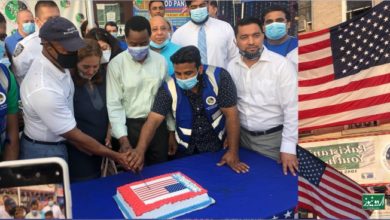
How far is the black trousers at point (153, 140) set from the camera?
2.70 m

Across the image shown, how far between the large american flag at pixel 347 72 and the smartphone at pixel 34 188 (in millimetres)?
1786

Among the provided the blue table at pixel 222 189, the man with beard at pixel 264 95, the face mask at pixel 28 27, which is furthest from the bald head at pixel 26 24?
the blue table at pixel 222 189

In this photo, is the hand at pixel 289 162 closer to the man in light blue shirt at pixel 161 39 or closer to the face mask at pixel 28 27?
the man in light blue shirt at pixel 161 39

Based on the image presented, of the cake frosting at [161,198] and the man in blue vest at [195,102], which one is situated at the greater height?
the man in blue vest at [195,102]

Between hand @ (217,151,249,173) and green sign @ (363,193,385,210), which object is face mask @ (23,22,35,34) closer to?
hand @ (217,151,249,173)

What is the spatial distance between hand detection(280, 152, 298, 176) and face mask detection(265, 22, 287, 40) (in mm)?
1434

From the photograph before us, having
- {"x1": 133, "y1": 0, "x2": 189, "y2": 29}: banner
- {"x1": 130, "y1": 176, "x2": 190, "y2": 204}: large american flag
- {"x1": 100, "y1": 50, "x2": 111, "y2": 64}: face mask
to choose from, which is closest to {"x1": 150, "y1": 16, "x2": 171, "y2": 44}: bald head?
{"x1": 100, "y1": 50, "x2": 111, "y2": 64}: face mask

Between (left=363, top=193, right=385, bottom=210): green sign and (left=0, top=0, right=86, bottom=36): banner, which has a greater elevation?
(left=0, top=0, right=86, bottom=36): banner

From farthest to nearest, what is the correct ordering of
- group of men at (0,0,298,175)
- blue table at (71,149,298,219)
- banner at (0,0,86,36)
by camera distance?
banner at (0,0,86,36), group of men at (0,0,298,175), blue table at (71,149,298,219)

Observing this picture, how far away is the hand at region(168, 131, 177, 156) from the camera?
2.79m

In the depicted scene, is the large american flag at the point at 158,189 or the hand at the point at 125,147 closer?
the large american flag at the point at 158,189

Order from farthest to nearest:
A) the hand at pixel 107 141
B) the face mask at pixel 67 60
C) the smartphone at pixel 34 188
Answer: the hand at pixel 107 141 → the face mask at pixel 67 60 → the smartphone at pixel 34 188

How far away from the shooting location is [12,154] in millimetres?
2277

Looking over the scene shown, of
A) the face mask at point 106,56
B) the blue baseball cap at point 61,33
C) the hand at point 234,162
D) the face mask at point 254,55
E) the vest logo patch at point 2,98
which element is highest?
the blue baseball cap at point 61,33
